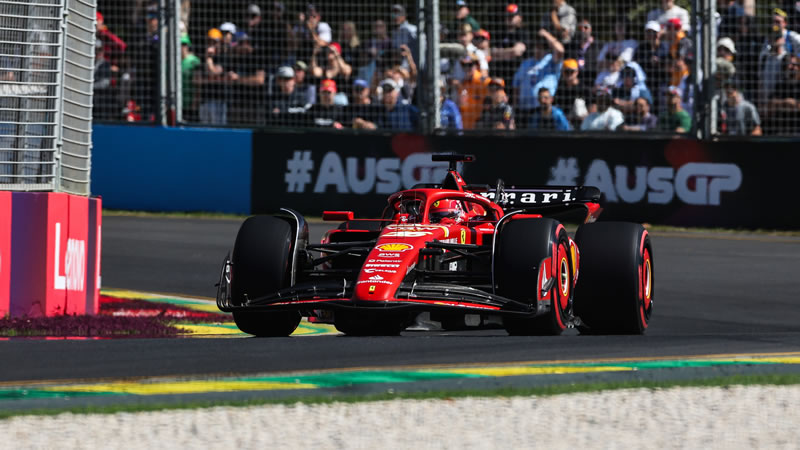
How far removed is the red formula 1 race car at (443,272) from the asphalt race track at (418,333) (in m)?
0.30

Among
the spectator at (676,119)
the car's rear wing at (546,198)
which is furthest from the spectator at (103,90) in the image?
the car's rear wing at (546,198)

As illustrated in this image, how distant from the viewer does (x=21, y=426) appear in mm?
5121

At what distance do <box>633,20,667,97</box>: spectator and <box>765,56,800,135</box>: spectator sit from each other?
3.80 feet

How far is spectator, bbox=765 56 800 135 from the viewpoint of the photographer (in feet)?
48.0

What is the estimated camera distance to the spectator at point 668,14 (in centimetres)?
1515

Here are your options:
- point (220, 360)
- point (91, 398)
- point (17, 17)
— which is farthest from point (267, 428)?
point (17, 17)

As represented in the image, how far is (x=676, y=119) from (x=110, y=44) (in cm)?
661

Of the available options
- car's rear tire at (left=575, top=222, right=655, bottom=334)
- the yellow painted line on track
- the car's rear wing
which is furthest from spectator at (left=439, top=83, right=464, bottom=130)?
the yellow painted line on track

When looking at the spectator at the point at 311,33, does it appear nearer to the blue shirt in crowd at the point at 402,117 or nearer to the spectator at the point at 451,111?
the blue shirt in crowd at the point at 402,117

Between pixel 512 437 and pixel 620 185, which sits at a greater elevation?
pixel 620 185

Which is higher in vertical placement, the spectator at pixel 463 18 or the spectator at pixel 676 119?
the spectator at pixel 463 18

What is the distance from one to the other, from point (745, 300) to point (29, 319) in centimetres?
→ 557

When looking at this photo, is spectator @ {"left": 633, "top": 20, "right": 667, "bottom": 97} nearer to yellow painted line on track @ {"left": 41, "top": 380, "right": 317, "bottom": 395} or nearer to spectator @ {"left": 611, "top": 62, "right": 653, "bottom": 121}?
spectator @ {"left": 611, "top": 62, "right": 653, "bottom": 121}

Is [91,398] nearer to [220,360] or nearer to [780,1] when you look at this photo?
[220,360]
